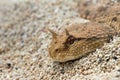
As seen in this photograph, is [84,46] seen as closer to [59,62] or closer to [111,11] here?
[59,62]

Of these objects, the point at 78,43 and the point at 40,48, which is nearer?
the point at 78,43

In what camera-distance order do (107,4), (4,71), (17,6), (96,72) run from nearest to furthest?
(96,72)
(4,71)
(107,4)
(17,6)

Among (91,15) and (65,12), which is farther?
(65,12)

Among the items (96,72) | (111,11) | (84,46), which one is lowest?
(96,72)

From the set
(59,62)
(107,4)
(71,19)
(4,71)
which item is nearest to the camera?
(59,62)

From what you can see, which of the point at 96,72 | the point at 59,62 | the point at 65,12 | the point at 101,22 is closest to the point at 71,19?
the point at 65,12

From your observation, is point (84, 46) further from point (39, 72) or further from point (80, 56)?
point (39, 72)

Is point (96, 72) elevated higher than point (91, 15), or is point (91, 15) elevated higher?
point (91, 15)
